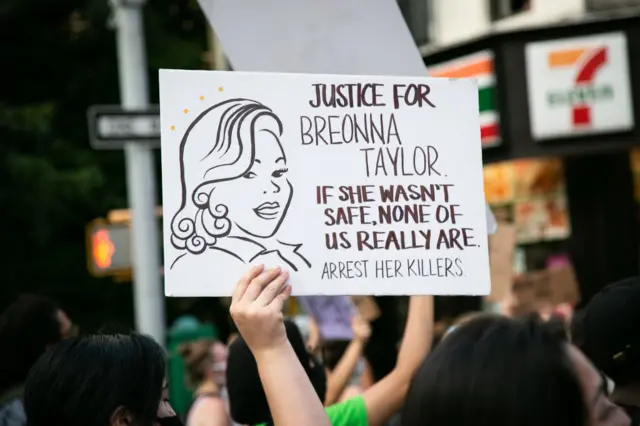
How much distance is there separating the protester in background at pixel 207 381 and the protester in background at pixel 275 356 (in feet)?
8.90

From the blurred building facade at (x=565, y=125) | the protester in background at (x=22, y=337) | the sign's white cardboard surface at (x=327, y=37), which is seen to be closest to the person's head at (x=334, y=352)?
the protester in background at (x=22, y=337)

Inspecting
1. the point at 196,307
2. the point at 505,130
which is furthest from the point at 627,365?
the point at 196,307

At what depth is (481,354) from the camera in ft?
6.97

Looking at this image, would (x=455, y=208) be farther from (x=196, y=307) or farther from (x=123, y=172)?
(x=196, y=307)

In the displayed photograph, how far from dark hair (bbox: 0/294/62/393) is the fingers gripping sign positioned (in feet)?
5.76

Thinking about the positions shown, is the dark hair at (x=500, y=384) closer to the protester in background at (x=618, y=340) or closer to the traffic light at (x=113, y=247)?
the protester in background at (x=618, y=340)

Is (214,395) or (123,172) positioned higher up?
(123,172)

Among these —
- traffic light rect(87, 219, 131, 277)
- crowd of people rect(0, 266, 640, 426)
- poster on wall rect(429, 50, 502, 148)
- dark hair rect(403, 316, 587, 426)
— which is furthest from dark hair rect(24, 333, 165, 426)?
poster on wall rect(429, 50, 502, 148)

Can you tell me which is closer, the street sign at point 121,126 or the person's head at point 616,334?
the person's head at point 616,334

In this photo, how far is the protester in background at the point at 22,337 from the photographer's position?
4.13 m

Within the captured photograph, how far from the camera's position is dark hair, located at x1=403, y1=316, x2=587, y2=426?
2021mm

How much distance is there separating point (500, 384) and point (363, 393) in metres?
1.46

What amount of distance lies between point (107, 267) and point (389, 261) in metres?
7.37

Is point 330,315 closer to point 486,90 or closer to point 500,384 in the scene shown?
point 500,384
